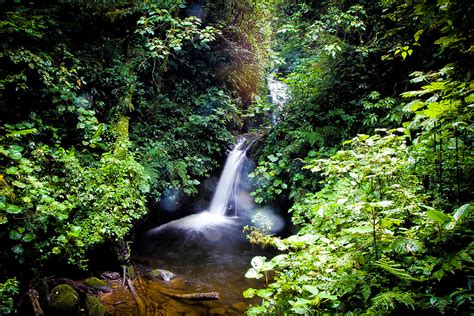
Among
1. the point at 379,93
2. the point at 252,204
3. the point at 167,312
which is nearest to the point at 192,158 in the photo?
the point at 252,204

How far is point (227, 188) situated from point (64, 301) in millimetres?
6065

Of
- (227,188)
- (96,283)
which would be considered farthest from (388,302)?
(227,188)

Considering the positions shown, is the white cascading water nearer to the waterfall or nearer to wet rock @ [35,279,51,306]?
the waterfall

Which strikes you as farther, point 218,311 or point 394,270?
point 218,311

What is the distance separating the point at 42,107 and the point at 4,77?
719 mm

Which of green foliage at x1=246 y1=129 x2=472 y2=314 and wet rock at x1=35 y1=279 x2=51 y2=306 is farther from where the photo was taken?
wet rock at x1=35 y1=279 x2=51 y2=306

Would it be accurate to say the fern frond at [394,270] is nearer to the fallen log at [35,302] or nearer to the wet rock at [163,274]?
the fallen log at [35,302]

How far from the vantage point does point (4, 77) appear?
15.4 ft

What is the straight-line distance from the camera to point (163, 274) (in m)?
5.91

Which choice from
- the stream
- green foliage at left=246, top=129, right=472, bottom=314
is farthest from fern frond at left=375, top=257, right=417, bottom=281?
the stream

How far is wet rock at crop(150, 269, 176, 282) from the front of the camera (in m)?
5.83

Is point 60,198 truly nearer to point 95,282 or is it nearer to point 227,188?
point 95,282

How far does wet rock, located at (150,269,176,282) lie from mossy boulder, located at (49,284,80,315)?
1.59 metres

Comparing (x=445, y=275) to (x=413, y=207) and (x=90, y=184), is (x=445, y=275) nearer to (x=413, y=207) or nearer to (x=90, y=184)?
(x=413, y=207)
